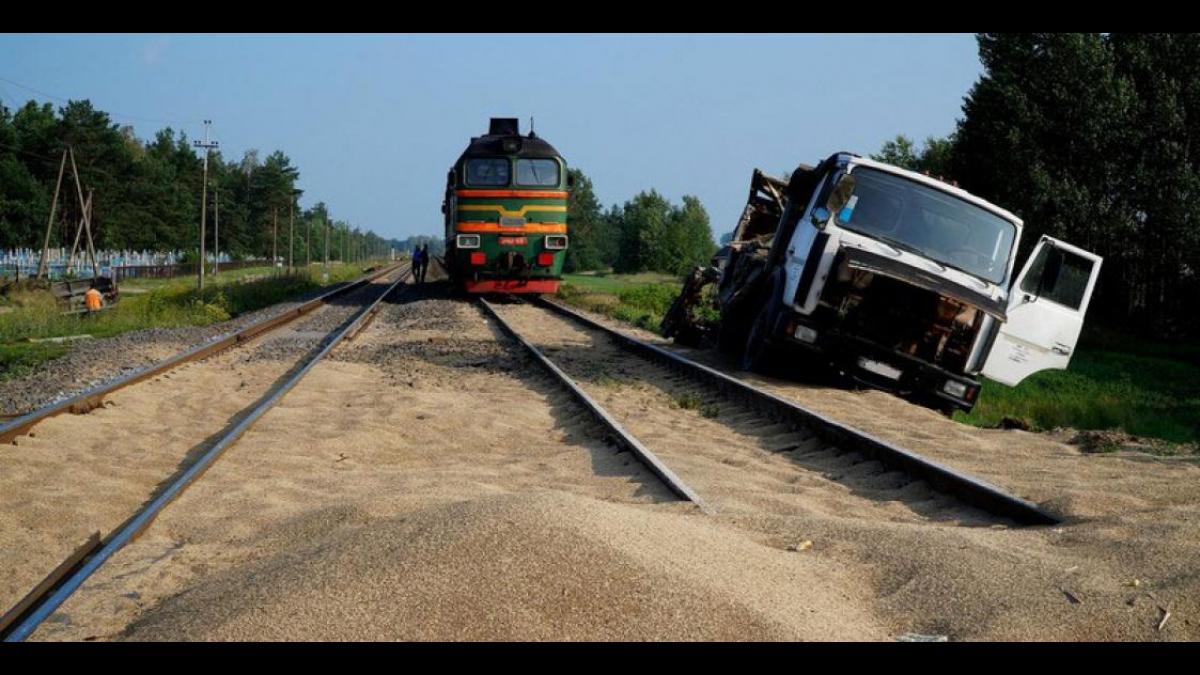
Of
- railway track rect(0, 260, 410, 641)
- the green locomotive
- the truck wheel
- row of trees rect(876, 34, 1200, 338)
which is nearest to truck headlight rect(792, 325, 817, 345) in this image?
the truck wheel

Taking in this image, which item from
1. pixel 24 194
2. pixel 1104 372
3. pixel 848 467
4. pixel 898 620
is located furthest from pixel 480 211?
pixel 24 194

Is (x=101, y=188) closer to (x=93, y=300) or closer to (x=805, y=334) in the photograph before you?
(x=93, y=300)

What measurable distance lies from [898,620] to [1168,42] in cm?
4019

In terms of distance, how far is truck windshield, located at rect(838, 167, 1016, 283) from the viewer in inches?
506

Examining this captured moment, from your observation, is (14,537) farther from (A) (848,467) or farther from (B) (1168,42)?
(B) (1168,42)

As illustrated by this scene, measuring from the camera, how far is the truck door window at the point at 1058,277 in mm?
Answer: 12172

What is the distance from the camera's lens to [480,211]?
2870 centimetres

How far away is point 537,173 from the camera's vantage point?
29281 mm

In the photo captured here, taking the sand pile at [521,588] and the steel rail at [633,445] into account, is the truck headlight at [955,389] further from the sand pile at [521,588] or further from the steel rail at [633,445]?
the sand pile at [521,588]

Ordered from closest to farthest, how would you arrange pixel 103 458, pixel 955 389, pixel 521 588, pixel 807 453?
pixel 521 588 < pixel 103 458 < pixel 807 453 < pixel 955 389

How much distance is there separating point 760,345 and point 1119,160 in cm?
2986

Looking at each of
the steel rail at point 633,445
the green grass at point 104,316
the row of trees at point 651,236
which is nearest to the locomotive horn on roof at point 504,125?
the green grass at point 104,316

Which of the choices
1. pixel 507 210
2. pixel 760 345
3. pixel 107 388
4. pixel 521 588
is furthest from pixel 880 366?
pixel 507 210

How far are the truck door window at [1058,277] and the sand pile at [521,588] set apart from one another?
26.3 ft
